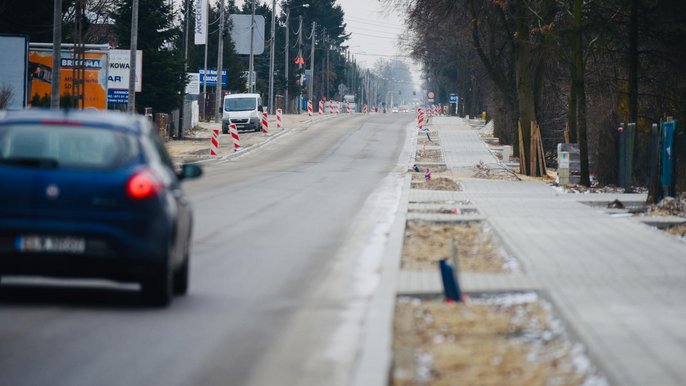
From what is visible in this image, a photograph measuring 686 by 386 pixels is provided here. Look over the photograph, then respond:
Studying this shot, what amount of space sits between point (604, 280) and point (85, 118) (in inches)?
209

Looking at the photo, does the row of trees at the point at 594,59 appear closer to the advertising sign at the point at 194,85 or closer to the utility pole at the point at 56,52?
the utility pole at the point at 56,52

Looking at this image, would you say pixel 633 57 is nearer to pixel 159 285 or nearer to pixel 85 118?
pixel 85 118

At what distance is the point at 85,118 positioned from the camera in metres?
11.1

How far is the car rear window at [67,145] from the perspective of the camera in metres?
10.7

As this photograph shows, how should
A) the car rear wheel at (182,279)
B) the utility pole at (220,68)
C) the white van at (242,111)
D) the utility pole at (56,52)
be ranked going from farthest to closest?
the utility pole at (220,68)
the white van at (242,111)
the utility pole at (56,52)
the car rear wheel at (182,279)

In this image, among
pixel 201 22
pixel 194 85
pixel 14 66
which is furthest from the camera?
pixel 201 22

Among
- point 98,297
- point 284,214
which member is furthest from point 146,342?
point 284,214

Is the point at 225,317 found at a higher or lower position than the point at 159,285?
lower

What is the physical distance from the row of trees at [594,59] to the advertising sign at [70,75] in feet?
39.3

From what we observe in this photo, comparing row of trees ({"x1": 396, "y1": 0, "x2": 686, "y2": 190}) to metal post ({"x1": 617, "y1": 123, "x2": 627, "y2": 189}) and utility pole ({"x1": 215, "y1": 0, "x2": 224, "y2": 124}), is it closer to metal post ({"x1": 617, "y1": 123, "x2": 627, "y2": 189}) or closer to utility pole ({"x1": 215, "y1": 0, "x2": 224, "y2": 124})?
metal post ({"x1": 617, "y1": 123, "x2": 627, "y2": 189})

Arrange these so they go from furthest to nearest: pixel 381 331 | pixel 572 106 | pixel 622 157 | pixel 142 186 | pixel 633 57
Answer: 1. pixel 572 106
2. pixel 622 157
3. pixel 633 57
4. pixel 142 186
5. pixel 381 331

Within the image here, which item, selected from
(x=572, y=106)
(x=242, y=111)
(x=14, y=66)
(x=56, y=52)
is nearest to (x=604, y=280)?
(x=572, y=106)

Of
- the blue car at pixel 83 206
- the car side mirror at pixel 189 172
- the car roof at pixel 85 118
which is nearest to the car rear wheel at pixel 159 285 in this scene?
the blue car at pixel 83 206

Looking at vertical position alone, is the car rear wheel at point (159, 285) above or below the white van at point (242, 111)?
below
